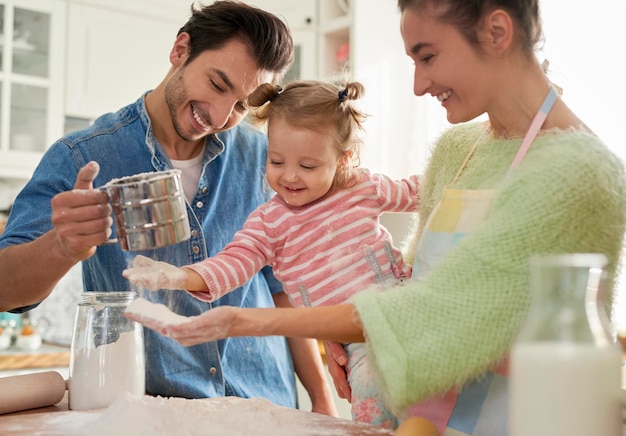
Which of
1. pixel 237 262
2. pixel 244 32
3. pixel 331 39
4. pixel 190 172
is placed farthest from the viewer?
pixel 331 39

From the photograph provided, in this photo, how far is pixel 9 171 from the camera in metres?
3.30

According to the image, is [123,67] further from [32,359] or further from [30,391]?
[30,391]

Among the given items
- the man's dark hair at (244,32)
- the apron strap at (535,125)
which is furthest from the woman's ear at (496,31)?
the man's dark hair at (244,32)

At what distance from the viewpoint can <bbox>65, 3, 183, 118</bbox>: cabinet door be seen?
338 cm

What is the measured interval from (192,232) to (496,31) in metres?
0.89

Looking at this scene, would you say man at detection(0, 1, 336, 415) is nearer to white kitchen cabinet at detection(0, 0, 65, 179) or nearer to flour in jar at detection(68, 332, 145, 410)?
flour in jar at detection(68, 332, 145, 410)

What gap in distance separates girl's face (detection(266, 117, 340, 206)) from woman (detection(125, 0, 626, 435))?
35 centimetres

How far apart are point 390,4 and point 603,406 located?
10.4ft

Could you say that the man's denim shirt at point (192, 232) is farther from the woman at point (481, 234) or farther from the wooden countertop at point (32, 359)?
the wooden countertop at point (32, 359)

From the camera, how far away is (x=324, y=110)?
1504 millimetres

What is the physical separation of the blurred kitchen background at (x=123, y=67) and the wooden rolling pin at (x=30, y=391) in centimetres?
217

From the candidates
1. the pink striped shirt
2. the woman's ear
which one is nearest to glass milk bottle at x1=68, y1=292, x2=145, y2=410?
the pink striped shirt

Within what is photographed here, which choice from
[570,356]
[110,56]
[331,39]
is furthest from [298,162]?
[331,39]

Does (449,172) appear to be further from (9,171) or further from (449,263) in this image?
(9,171)
